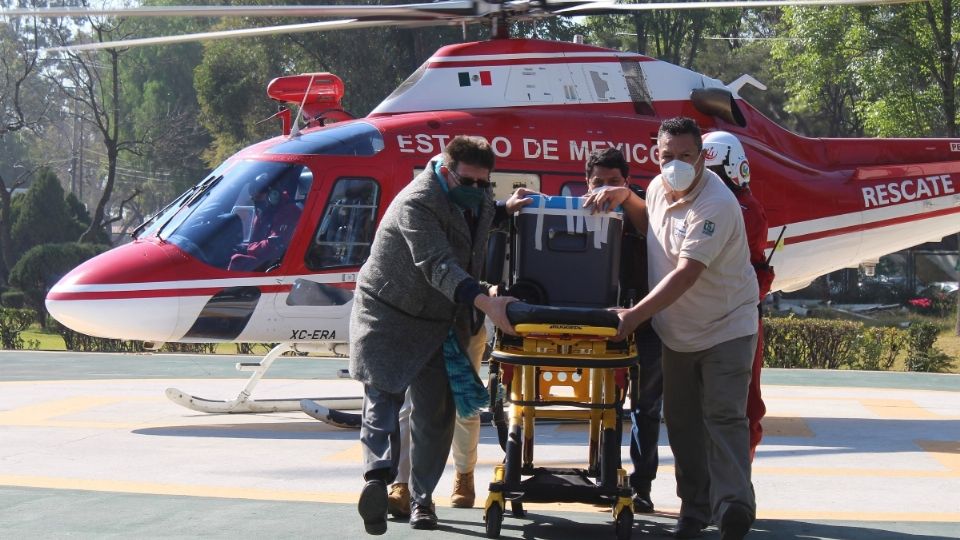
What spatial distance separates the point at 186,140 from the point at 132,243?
5055 cm

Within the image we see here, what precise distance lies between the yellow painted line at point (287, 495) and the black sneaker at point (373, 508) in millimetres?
1008

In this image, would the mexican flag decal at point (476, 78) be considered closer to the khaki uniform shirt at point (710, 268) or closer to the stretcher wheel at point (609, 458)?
the khaki uniform shirt at point (710, 268)

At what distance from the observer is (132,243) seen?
941 cm

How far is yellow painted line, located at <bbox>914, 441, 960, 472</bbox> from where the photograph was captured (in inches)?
296

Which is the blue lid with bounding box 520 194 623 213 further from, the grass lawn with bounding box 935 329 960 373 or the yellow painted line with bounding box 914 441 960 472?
the grass lawn with bounding box 935 329 960 373

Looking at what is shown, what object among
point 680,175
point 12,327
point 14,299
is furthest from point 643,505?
point 14,299

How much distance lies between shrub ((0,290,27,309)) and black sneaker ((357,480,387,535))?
28.5 meters

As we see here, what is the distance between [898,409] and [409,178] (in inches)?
179

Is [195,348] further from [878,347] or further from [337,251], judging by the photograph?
[878,347]

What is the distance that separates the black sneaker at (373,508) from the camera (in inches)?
196

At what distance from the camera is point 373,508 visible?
4.98 meters

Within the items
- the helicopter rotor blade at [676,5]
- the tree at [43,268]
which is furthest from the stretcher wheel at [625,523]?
the tree at [43,268]

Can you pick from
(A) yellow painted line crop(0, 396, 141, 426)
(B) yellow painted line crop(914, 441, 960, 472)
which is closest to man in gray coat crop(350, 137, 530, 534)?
(B) yellow painted line crop(914, 441, 960, 472)

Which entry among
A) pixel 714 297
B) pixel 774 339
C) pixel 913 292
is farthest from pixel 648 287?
pixel 913 292
